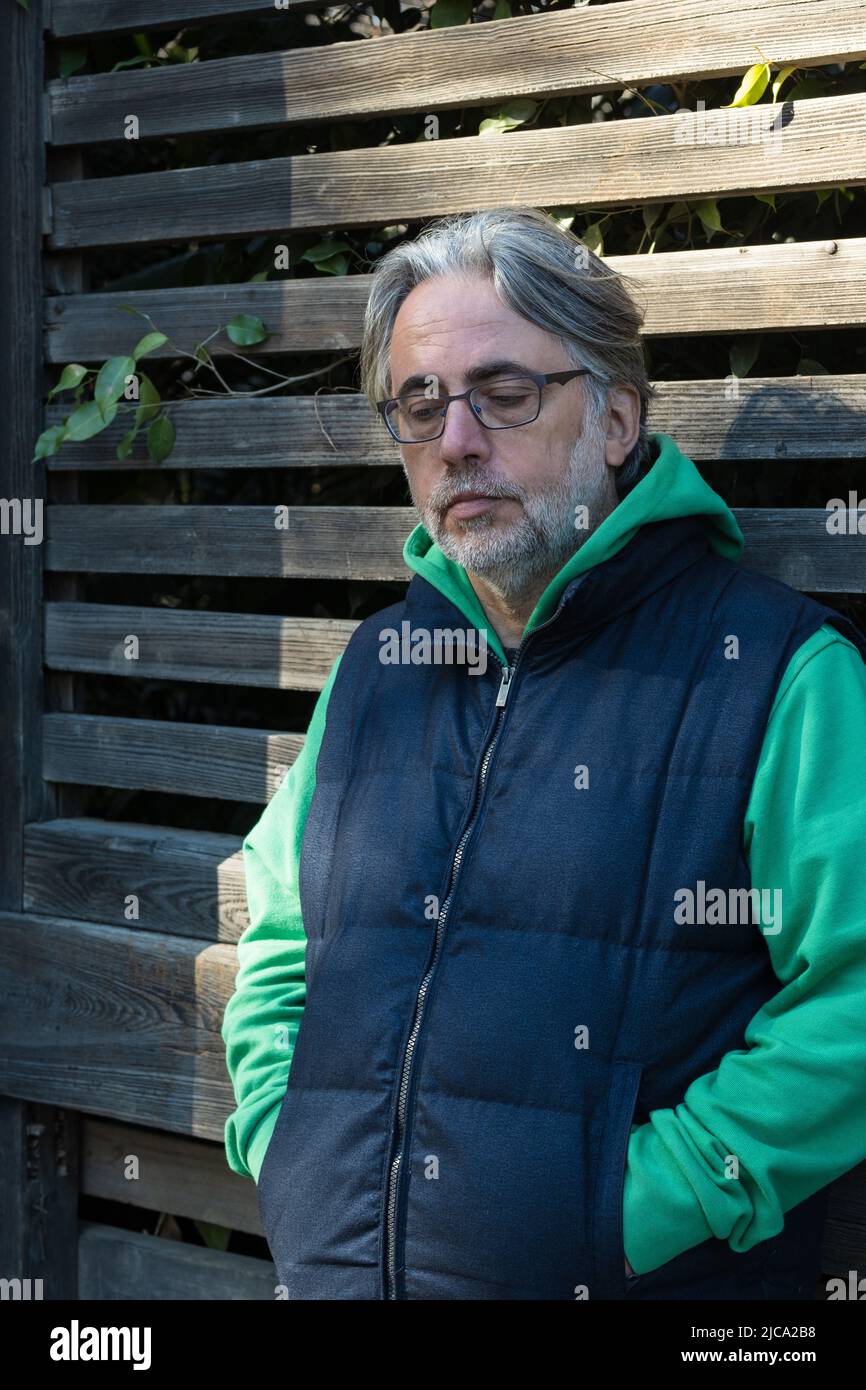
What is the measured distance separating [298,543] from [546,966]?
108 cm

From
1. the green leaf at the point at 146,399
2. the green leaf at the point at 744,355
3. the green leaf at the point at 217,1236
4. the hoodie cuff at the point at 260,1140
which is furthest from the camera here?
the green leaf at the point at 217,1236

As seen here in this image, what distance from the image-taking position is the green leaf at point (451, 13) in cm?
247

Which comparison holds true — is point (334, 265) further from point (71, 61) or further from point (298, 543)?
point (71, 61)

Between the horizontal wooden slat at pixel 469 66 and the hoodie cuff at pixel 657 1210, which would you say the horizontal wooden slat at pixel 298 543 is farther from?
the hoodie cuff at pixel 657 1210

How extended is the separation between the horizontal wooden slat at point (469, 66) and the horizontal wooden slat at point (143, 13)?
0.27ft

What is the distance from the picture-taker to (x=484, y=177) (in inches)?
94.7

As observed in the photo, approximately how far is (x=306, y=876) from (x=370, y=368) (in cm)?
78

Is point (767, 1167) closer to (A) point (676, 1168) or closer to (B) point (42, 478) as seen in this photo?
(A) point (676, 1168)

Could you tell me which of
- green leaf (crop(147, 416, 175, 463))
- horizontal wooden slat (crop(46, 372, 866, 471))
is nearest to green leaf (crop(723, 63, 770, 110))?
horizontal wooden slat (crop(46, 372, 866, 471))

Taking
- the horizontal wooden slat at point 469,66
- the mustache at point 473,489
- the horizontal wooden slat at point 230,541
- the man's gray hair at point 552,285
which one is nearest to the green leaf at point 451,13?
the horizontal wooden slat at point 469,66

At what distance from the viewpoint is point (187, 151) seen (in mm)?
2871

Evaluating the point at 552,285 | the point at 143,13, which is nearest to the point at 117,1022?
the point at 552,285

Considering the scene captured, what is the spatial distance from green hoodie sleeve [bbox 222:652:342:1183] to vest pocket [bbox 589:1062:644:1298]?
537 millimetres
